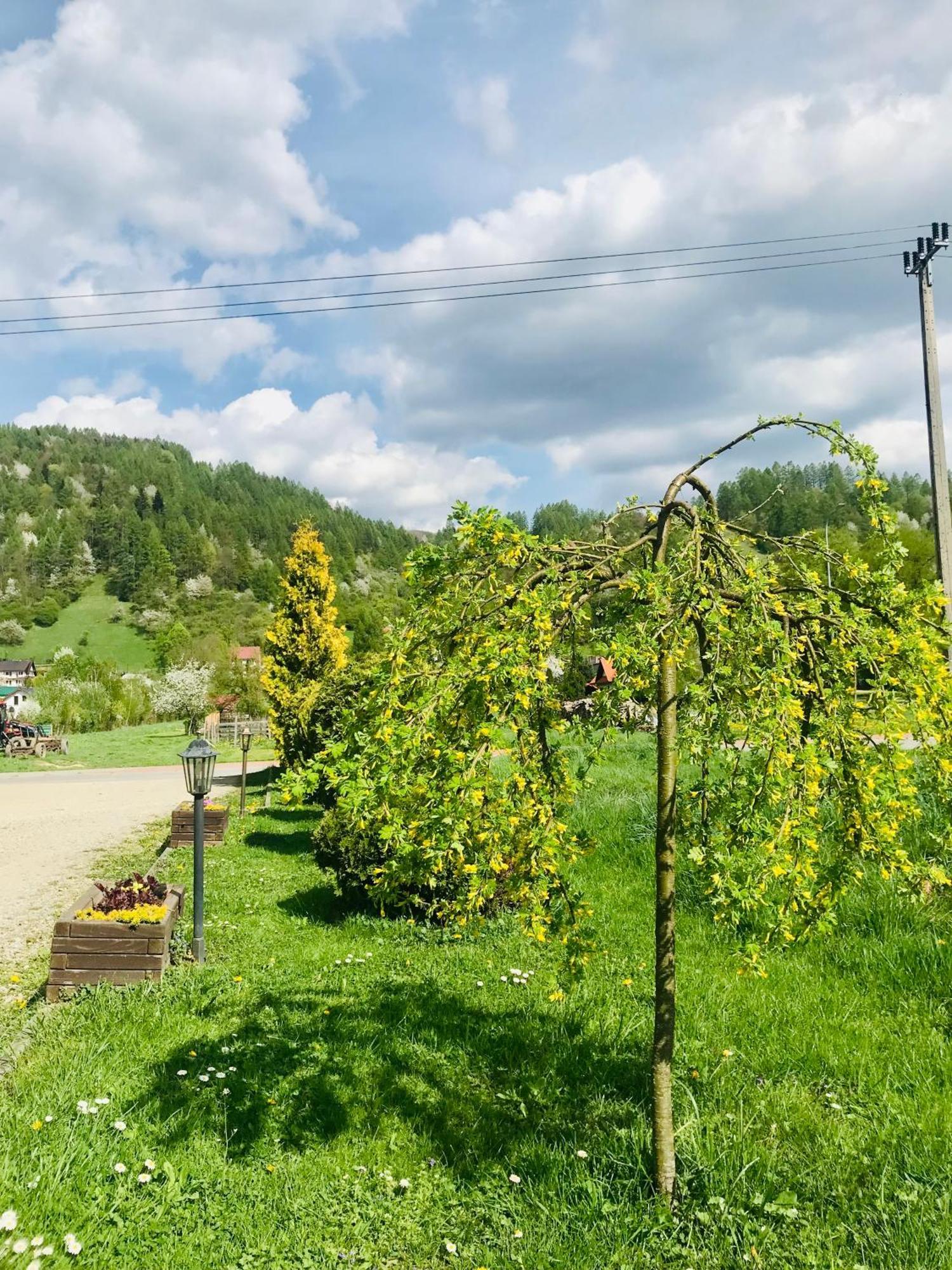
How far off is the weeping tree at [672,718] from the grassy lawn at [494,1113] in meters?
0.53

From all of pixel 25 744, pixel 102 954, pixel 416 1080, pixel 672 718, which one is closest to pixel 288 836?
pixel 102 954

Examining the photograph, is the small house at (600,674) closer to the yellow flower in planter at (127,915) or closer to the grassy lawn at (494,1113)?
the grassy lawn at (494,1113)

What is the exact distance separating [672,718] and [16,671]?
8519cm

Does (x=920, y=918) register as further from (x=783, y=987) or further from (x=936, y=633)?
(x=936, y=633)

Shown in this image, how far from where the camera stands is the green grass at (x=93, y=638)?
3226 inches

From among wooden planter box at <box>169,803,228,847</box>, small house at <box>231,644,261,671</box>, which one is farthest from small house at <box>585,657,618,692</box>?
small house at <box>231,644,261,671</box>

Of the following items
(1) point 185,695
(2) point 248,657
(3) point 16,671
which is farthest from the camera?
(3) point 16,671

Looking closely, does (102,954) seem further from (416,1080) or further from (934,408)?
(934,408)

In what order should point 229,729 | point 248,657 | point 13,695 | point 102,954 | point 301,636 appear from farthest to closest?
point 13,695 < point 248,657 < point 229,729 < point 301,636 < point 102,954

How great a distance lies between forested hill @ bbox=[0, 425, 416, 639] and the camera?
96688 mm

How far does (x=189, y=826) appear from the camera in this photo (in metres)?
10.7

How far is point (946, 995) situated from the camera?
479 cm

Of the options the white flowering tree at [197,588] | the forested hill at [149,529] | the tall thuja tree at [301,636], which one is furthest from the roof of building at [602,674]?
the white flowering tree at [197,588]

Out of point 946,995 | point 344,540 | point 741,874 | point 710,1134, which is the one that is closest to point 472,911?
point 741,874
